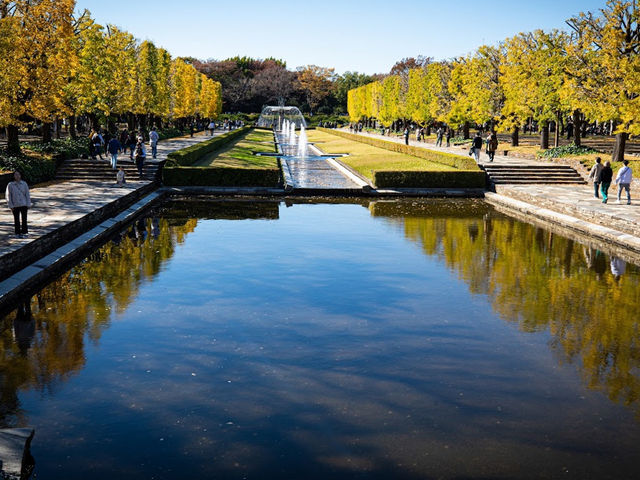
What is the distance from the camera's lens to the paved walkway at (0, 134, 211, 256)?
48.0 feet

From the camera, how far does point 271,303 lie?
11.5 meters

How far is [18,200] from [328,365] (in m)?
9.93

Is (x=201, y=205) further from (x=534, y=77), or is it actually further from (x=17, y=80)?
(x=534, y=77)

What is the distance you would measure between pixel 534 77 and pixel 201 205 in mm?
26902

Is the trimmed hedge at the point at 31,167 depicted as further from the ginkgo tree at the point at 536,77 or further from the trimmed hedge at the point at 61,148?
the ginkgo tree at the point at 536,77

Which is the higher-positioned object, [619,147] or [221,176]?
[619,147]

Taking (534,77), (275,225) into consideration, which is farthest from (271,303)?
(534,77)

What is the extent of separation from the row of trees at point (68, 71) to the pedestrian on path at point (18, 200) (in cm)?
1069

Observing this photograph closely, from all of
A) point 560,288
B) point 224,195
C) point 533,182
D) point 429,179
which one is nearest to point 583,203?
point 533,182

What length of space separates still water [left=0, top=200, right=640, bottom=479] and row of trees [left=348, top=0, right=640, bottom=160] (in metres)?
17.5

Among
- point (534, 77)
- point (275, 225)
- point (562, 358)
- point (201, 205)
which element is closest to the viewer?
point (562, 358)

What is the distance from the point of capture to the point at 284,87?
13288 cm

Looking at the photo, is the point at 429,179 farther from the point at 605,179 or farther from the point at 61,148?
the point at 61,148

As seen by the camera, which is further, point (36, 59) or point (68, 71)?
point (68, 71)
